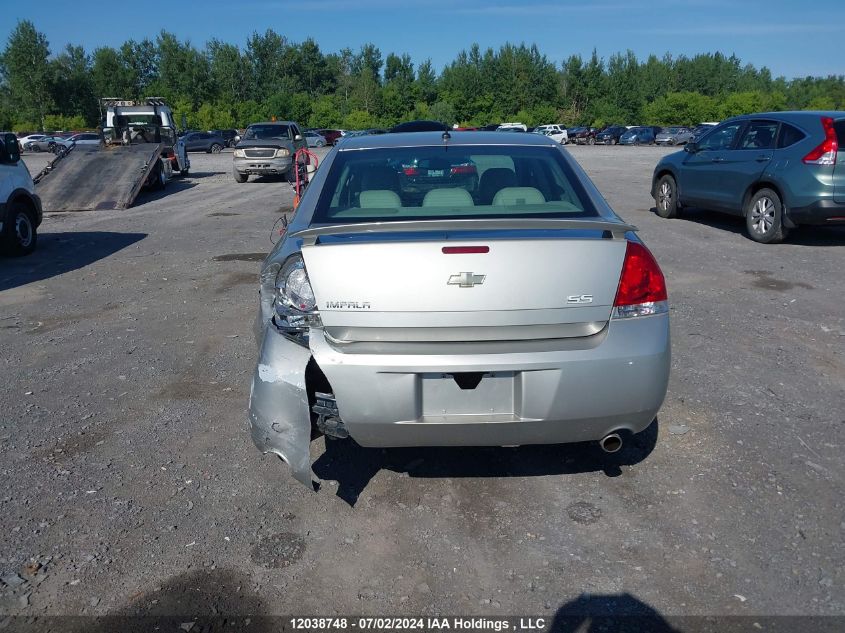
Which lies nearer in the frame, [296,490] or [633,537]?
[633,537]

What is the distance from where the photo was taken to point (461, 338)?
3.01 meters

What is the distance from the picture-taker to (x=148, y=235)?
1210 centimetres

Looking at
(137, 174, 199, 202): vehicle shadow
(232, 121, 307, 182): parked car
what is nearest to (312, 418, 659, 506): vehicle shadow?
(137, 174, 199, 202): vehicle shadow

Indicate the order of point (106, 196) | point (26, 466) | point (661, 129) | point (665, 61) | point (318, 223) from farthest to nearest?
point (665, 61) < point (661, 129) < point (106, 196) < point (26, 466) < point (318, 223)

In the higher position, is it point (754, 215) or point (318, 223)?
point (318, 223)

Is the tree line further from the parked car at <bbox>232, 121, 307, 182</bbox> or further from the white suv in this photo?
the white suv

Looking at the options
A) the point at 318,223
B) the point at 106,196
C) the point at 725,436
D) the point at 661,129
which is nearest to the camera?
the point at 318,223

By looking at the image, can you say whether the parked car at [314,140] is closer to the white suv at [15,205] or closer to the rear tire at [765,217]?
the white suv at [15,205]

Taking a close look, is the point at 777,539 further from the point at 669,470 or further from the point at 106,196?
the point at 106,196

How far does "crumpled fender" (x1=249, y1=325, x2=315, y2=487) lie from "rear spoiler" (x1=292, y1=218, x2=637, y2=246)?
490 mm

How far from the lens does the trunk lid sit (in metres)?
2.98

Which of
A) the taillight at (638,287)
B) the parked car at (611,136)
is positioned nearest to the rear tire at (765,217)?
the taillight at (638,287)

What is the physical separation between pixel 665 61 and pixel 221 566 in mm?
119974

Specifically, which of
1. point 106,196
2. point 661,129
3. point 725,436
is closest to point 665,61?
point 661,129
